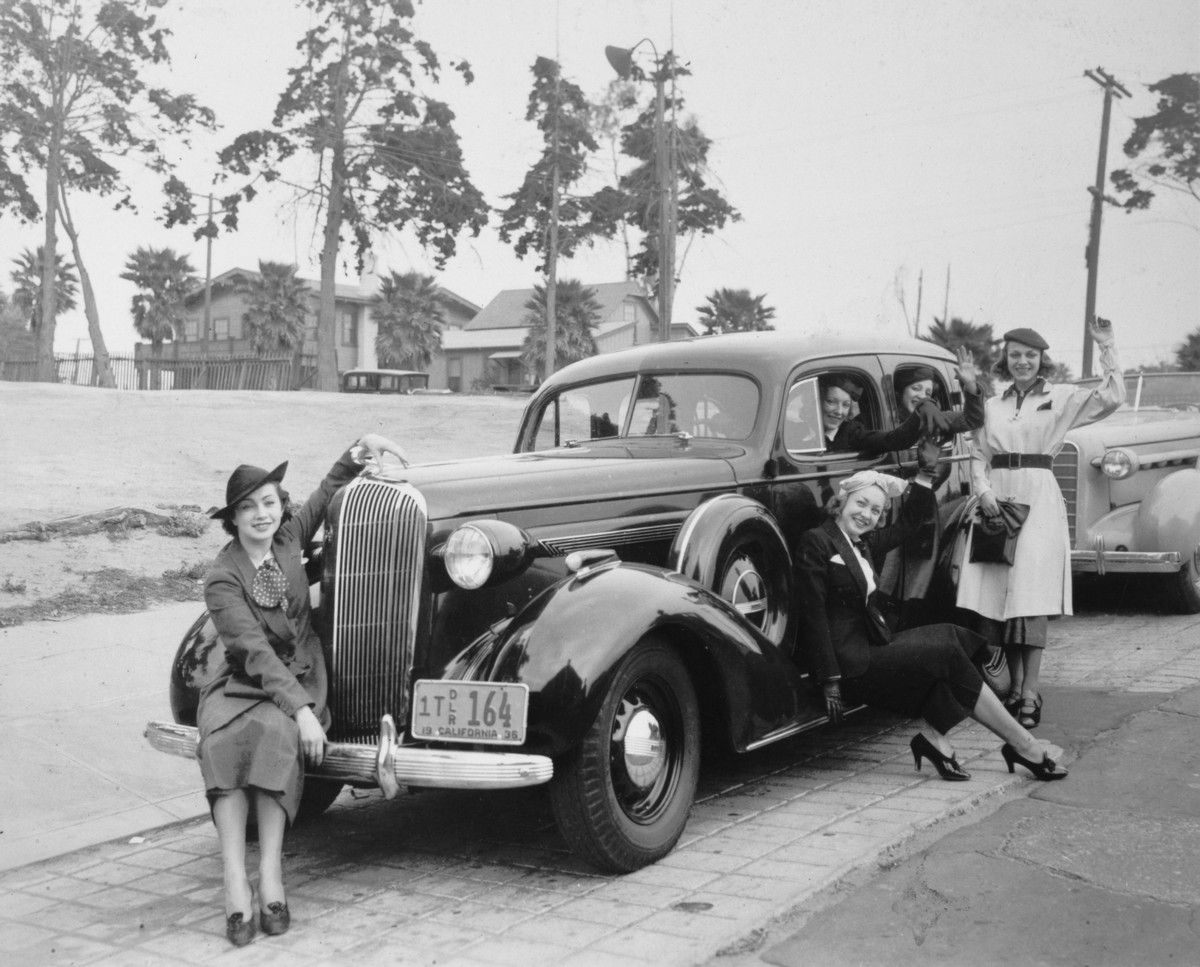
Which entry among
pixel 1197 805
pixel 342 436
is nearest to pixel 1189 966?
pixel 1197 805

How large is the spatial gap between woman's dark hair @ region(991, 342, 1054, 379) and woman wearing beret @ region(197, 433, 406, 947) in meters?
3.56

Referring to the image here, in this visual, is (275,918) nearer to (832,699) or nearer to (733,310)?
(832,699)

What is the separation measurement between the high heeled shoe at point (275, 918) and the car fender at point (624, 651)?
838 millimetres

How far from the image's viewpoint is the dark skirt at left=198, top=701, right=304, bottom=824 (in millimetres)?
3678

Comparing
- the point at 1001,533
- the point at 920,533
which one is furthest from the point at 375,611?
the point at 1001,533

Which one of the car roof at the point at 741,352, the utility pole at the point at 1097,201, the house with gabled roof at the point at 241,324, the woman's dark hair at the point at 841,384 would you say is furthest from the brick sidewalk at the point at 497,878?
the house with gabled roof at the point at 241,324

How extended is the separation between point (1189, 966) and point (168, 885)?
3100 mm

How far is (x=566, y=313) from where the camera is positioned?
45.3m

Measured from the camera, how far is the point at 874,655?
4883 mm

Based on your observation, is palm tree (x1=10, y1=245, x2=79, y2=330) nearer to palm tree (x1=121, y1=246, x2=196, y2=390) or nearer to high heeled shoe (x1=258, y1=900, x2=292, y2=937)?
palm tree (x1=121, y1=246, x2=196, y2=390)

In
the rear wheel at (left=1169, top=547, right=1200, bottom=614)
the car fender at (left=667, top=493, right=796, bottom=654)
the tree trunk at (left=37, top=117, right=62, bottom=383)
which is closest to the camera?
the car fender at (left=667, top=493, right=796, bottom=654)

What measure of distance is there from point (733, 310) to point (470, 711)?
42.0 metres

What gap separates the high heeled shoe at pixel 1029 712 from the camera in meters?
5.67

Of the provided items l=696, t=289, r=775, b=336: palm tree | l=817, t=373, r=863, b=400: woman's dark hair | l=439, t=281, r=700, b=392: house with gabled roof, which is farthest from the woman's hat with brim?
l=439, t=281, r=700, b=392: house with gabled roof
